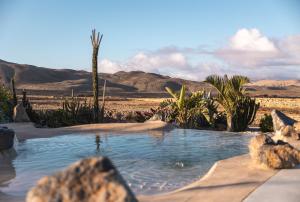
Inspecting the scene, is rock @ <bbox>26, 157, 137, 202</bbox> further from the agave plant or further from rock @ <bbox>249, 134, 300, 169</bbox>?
the agave plant

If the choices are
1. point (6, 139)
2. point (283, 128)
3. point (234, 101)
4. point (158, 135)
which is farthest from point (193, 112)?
point (6, 139)

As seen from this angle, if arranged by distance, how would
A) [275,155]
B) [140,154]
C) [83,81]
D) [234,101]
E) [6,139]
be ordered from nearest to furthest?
1. [275,155]
2. [140,154]
3. [6,139]
4. [234,101]
5. [83,81]

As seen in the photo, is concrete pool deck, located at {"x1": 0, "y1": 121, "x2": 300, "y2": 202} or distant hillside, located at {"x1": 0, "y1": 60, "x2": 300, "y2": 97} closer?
concrete pool deck, located at {"x1": 0, "y1": 121, "x2": 300, "y2": 202}

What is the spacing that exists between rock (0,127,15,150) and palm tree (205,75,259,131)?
7.81 meters

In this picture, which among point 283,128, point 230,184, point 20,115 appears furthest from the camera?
point 20,115

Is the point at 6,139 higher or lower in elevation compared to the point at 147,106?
lower

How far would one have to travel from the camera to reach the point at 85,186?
12.1 ft

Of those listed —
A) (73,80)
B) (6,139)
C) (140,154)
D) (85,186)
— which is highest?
(73,80)

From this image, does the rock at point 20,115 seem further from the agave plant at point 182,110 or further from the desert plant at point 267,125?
the desert plant at point 267,125

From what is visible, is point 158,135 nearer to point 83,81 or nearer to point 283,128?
point 283,128

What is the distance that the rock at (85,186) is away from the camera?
11.8 ft

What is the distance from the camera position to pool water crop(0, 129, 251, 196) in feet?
25.5

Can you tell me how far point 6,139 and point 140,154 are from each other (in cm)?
332

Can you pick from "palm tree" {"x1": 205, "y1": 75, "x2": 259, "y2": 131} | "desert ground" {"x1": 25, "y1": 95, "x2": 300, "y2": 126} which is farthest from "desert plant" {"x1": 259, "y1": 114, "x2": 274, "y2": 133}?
"desert ground" {"x1": 25, "y1": 95, "x2": 300, "y2": 126}
